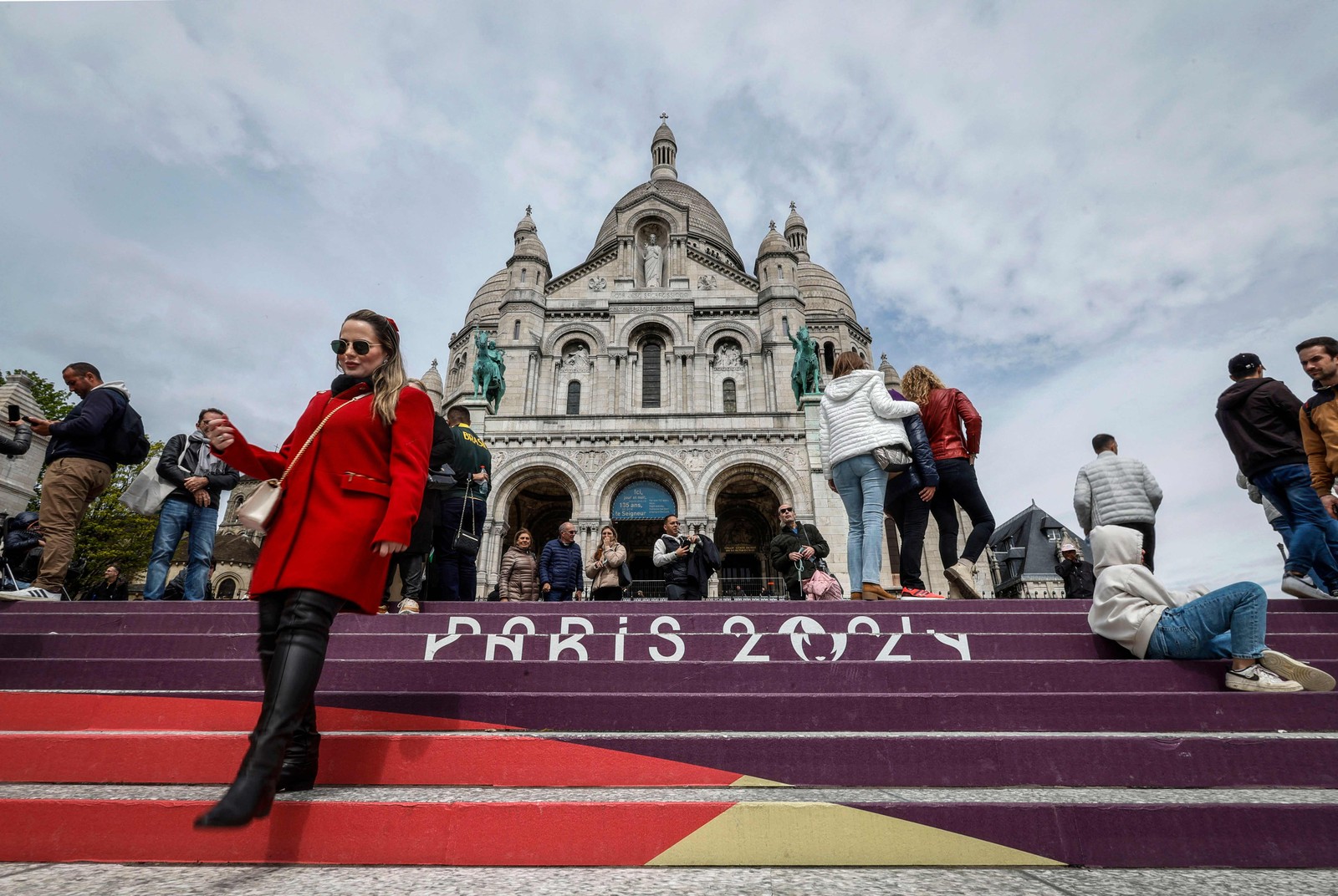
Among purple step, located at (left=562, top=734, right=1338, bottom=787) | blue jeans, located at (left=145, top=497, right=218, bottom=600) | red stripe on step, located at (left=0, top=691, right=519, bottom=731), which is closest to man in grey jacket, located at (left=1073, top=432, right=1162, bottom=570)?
purple step, located at (left=562, top=734, right=1338, bottom=787)

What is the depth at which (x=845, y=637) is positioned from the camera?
168 inches

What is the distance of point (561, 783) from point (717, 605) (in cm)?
320

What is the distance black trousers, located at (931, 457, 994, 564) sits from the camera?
5520mm

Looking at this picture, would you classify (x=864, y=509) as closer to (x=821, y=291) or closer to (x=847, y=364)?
(x=847, y=364)

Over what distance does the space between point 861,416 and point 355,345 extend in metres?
3.93

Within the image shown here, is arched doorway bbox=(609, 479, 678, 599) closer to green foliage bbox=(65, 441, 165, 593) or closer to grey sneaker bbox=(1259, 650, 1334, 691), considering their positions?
grey sneaker bbox=(1259, 650, 1334, 691)

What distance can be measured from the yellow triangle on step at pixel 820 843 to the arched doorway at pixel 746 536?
1966 cm

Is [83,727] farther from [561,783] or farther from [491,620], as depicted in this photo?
→ [561,783]

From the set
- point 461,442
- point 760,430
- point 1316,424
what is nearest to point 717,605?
point 461,442

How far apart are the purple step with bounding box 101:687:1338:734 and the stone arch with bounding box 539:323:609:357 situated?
22.2 meters

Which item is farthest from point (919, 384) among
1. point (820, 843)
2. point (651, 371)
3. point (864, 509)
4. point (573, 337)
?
point (573, 337)

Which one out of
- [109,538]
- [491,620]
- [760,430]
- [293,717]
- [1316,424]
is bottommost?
[293,717]

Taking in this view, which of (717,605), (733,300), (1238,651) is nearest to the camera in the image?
(1238,651)

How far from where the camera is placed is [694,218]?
34.6 meters
